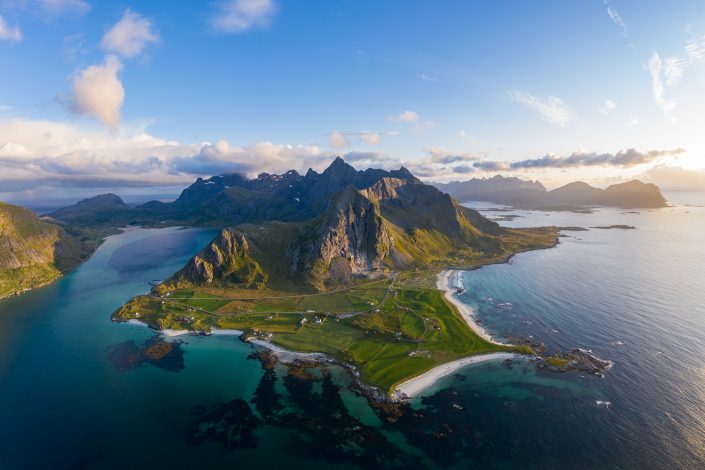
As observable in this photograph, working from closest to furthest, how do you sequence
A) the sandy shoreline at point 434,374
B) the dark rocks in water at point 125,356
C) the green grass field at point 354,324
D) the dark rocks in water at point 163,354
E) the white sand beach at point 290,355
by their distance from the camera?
the sandy shoreline at point 434,374 → the dark rocks in water at point 125,356 → the dark rocks in water at point 163,354 → the green grass field at point 354,324 → the white sand beach at point 290,355

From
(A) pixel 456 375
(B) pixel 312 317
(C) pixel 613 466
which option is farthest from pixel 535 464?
(B) pixel 312 317

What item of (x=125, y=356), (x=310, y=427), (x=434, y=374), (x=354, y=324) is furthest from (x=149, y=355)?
(x=434, y=374)

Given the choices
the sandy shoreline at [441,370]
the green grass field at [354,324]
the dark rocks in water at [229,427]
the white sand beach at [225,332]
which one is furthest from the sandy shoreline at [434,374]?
the white sand beach at [225,332]

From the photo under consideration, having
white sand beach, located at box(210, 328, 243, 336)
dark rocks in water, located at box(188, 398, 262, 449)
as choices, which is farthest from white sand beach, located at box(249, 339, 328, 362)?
dark rocks in water, located at box(188, 398, 262, 449)

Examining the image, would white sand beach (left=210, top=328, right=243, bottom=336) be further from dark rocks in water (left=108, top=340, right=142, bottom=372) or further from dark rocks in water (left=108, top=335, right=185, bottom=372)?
dark rocks in water (left=108, top=340, right=142, bottom=372)

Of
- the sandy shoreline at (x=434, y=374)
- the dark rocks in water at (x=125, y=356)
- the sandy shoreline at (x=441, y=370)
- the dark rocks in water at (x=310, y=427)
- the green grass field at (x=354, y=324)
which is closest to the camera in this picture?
the dark rocks in water at (x=310, y=427)

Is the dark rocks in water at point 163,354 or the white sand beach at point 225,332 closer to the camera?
the dark rocks in water at point 163,354

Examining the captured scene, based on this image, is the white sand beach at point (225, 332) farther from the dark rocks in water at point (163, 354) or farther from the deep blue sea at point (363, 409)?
the dark rocks in water at point (163, 354)
